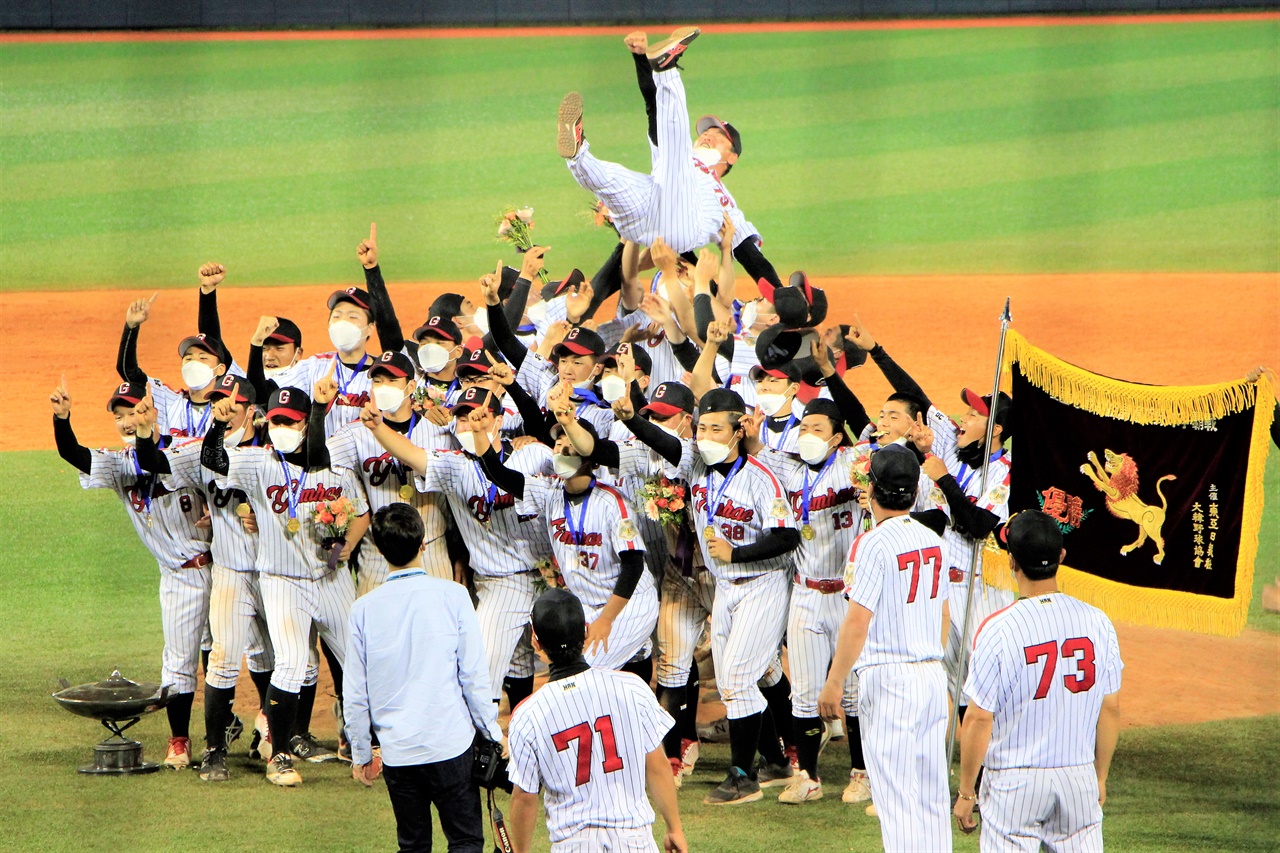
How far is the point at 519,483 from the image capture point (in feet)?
18.4

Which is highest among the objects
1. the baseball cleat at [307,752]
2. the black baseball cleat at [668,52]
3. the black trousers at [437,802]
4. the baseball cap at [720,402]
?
the black baseball cleat at [668,52]

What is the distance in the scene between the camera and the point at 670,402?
5.80 metres

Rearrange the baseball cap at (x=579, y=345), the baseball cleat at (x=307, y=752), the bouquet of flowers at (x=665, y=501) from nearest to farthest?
the bouquet of flowers at (x=665, y=501)
the baseball cleat at (x=307, y=752)
the baseball cap at (x=579, y=345)

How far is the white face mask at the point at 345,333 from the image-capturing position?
6.38 m

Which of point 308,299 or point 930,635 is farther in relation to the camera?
point 308,299

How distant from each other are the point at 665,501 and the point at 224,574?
1.79 m

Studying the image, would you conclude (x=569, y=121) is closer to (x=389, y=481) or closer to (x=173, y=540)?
(x=389, y=481)

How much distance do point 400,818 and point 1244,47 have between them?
23.2 m

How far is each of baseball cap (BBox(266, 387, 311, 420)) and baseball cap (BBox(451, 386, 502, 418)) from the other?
0.57m

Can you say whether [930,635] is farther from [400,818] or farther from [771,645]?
[400,818]

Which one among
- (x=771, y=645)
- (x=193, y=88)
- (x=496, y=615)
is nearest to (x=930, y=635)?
(x=771, y=645)

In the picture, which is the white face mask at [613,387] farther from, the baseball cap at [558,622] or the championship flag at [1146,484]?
the baseball cap at [558,622]

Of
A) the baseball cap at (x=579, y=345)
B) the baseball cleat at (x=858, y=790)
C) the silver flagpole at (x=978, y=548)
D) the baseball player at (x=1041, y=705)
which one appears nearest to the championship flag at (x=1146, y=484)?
the silver flagpole at (x=978, y=548)

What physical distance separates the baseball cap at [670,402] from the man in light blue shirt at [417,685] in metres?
1.80
